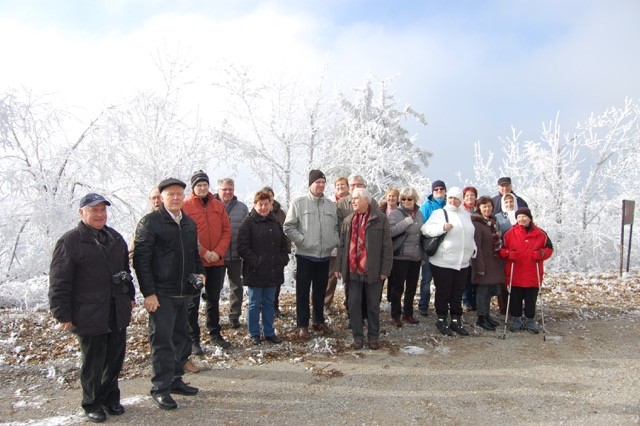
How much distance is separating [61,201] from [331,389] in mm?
7382

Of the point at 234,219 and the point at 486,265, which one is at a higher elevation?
the point at 234,219

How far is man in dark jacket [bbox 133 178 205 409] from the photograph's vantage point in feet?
13.9

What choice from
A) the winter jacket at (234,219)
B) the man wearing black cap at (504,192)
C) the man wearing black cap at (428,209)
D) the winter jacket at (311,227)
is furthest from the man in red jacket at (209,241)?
the man wearing black cap at (504,192)

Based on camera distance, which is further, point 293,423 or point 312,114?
point 312,114

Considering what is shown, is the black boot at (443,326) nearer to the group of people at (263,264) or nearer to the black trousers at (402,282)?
the group of people at (263,264)

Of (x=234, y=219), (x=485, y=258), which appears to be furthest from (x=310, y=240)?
(x=485, y=258)

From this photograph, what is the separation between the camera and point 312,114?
12297mm

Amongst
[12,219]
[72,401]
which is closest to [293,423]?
[72,401]

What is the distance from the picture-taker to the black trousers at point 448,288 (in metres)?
6.55

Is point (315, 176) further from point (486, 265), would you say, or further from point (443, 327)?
point (486, 265)

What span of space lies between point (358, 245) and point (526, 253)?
279 cm

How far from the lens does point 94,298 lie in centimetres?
396

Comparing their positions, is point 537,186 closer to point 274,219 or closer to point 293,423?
point 274,219

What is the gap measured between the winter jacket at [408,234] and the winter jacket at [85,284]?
12.9 feet
